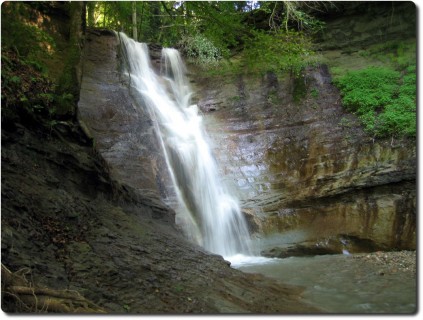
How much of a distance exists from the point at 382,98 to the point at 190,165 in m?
6.54

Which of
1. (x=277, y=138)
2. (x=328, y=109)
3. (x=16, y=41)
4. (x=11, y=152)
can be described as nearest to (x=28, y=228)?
(x=11, y=152)

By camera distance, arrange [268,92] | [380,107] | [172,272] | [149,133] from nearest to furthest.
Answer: [172,272]
[149,133]
[380,107]
[268,92]

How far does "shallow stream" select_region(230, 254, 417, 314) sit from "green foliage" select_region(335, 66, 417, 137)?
4.10 meters

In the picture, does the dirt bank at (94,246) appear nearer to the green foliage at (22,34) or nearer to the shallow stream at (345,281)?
the shallow stream at (345,281)

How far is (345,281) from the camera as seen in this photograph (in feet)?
20.4

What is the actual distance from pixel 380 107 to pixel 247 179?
4856 millimetres

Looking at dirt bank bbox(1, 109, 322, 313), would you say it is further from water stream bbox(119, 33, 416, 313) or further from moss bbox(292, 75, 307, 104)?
moss bbox(292, 75, 307, 104)

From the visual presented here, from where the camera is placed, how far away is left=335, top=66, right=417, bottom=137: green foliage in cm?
1066

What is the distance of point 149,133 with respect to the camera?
10430 millimetres

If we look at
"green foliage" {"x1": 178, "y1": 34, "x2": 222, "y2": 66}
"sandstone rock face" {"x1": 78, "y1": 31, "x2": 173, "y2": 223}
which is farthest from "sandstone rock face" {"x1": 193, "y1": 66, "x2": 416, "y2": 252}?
"sandstone rock face" {"x1": 78, "y1": 31, "x2": 173, "y2": 223}

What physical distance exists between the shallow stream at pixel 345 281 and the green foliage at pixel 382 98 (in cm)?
410

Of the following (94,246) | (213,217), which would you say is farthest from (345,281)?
(213,217)

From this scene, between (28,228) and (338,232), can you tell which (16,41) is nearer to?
(28,228)

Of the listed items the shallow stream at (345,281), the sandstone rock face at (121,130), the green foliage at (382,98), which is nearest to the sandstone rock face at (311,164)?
the green foliage at (382,98)
